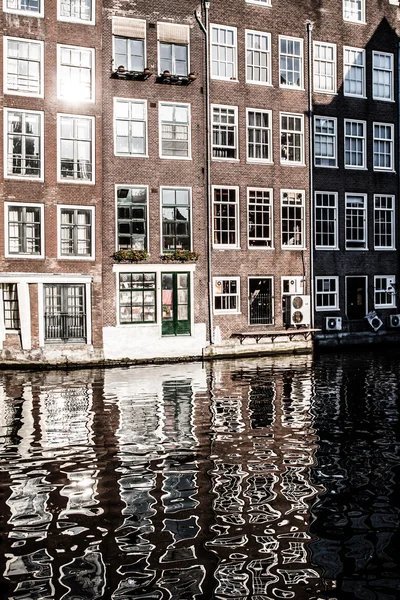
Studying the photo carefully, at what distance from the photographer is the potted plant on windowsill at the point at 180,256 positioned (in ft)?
109

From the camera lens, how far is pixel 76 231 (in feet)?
103

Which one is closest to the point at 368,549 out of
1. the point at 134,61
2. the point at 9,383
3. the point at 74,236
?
the point at 9,383

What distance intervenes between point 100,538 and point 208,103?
28.8 meters

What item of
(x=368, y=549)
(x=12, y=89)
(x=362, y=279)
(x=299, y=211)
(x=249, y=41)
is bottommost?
(x=368, y=549)

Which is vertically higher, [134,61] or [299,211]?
[134,61]

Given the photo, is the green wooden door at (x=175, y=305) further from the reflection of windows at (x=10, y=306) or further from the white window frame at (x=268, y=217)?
the reflection of windows at (x=10, y=306)

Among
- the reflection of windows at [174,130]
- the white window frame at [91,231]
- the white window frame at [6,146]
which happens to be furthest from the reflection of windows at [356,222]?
the white window frame at [6,146]

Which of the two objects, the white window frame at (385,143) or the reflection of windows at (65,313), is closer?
the reflection of windows at (65,313)

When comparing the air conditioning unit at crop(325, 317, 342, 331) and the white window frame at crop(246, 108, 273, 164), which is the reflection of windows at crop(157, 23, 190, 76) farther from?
the air conditioning unit at crop(325, 317, 342, 331)

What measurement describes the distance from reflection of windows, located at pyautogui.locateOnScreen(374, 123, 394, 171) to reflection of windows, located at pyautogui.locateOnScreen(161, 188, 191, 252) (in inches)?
465

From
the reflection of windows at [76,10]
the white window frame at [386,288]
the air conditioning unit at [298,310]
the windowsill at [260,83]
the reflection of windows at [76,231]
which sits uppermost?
the reflection of windows at [76,10]

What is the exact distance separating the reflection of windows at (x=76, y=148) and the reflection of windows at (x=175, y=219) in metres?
3.65

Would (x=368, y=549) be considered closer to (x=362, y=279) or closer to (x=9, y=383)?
(x=9, y=383)

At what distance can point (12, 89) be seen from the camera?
3027cm
